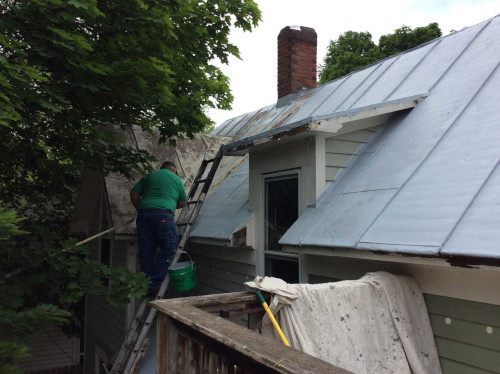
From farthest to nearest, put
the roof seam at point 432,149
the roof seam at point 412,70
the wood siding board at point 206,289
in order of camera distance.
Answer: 1. the wood siding board at point 206,289
2. the roof seam at point 412,70
3. the roof seam at point 432,149

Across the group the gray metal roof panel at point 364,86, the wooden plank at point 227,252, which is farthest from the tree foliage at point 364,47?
the wooden plank at point 227,252

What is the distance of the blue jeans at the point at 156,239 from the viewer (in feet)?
20.8

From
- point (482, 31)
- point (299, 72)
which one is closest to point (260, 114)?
point (299, 72)

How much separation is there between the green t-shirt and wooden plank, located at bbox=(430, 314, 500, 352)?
4298 millimetres

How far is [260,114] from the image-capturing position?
10078mm

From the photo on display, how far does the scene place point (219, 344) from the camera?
7.93 feet

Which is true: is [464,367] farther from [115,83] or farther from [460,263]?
[115,83]

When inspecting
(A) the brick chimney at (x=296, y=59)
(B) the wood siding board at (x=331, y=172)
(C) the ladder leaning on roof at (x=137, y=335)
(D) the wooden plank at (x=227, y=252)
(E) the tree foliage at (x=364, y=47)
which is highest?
(E) the tree foliage at (x=364, y=47)

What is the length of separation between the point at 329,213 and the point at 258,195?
166 cm

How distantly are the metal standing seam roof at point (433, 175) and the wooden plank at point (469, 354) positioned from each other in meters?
0.87

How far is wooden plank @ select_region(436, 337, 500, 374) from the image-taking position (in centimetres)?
291

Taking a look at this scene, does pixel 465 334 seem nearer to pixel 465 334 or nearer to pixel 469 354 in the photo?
pixel 465 334

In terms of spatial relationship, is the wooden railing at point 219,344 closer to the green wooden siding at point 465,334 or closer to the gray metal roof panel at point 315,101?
the green wooden siding at point 465,334

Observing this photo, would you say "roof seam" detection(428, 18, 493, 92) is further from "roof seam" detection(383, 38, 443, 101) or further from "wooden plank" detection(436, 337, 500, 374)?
"wooden plank" detection(436, 337, 500, 374)
